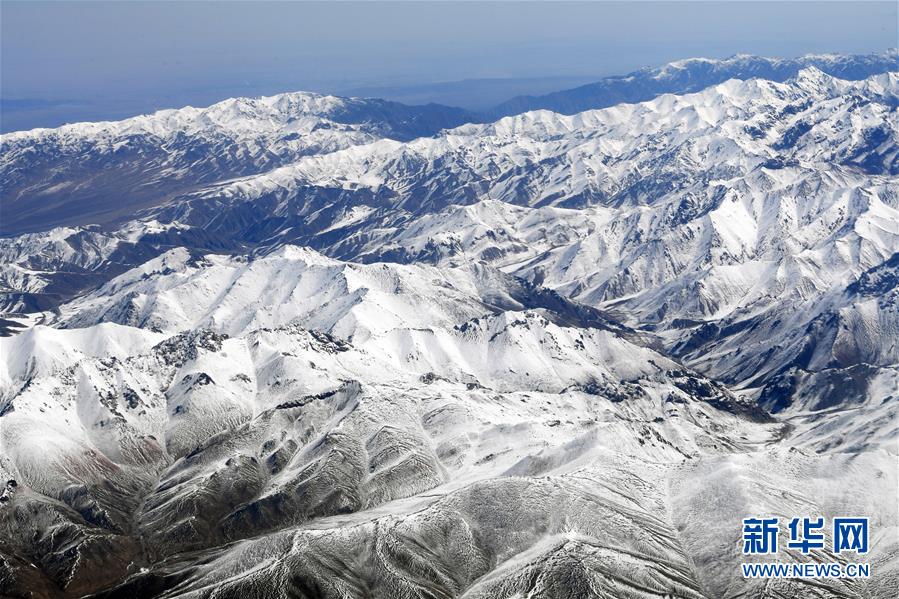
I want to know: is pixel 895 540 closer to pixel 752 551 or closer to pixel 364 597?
pixel 752 551

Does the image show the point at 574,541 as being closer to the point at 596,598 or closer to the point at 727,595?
the point at 596,598

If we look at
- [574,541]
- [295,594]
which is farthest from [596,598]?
[295,594]

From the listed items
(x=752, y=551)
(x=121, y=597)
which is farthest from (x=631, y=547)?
(x=121, y=597)

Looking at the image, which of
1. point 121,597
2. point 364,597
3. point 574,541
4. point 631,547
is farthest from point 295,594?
point 631,547

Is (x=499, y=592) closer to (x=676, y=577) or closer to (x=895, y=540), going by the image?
(x=676, y=577)

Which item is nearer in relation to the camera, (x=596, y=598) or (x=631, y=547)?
(x=596, y=598)

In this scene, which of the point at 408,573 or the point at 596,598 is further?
the point at 408,573

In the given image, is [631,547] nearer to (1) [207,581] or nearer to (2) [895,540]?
(2) [895,540]
